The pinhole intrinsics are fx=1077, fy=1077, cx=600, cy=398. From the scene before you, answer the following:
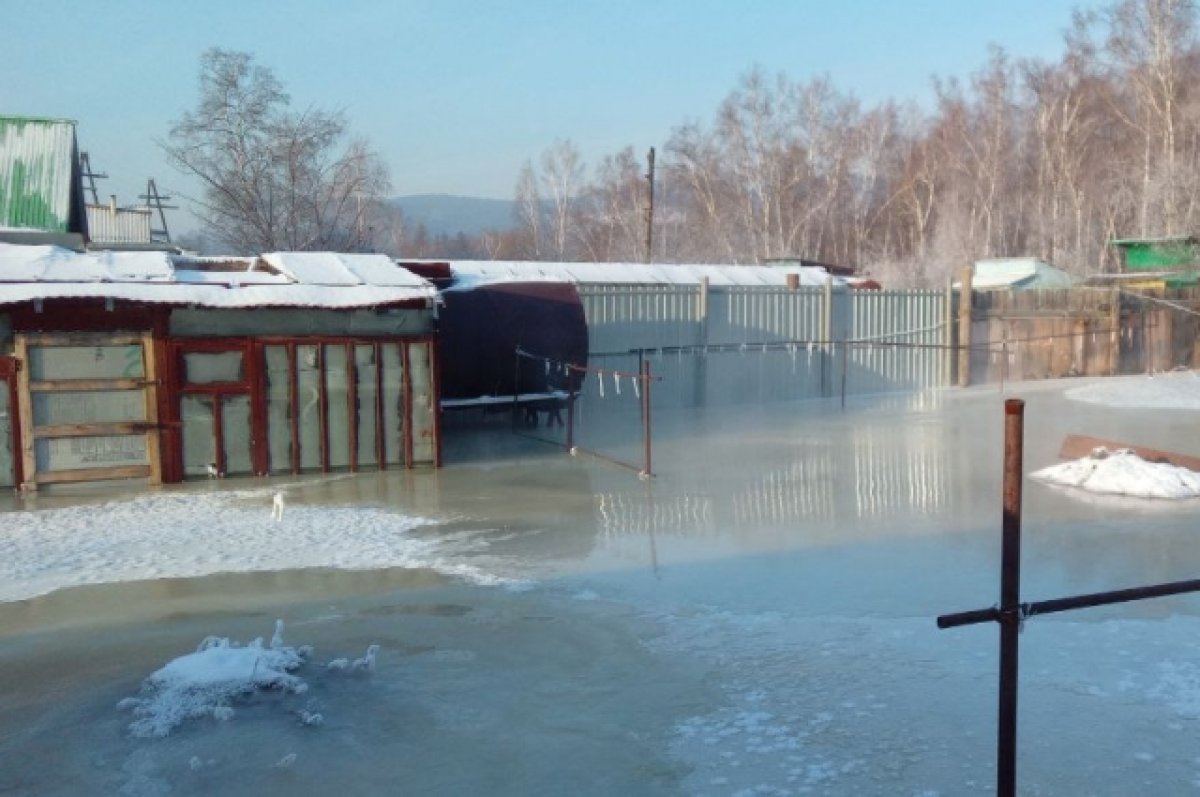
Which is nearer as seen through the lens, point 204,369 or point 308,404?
point 204,369

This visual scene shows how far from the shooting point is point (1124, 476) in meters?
11.4

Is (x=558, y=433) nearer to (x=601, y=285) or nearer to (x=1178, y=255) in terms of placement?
(x=601, y=285)

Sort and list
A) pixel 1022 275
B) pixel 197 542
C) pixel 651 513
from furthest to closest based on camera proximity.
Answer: pixel 1022 275, pixel 651 513, pixel 197 542

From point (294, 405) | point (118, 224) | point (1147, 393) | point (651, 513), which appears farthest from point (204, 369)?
point (118, 224)

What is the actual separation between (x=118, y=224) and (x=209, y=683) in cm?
2928

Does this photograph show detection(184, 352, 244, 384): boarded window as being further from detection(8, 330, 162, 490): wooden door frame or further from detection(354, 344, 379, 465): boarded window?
detection(354, 344, 379, 465): boarded window

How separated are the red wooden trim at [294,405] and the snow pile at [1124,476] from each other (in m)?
8.78

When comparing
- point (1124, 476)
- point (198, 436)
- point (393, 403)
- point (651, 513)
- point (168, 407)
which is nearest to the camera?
point (651, 513)

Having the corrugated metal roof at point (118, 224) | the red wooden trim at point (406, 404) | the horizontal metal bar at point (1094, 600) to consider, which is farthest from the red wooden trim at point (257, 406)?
the corrugated metal roof at point (118, 224)

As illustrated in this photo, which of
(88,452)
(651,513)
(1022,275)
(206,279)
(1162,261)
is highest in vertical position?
(1162,261)

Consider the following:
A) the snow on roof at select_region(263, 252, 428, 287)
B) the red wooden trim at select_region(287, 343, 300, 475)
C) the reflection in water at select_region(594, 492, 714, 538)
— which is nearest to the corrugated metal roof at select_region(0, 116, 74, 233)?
the snow on roof at select_region(263, 252, 428, 287)

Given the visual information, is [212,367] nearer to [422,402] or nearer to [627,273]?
[422,402]

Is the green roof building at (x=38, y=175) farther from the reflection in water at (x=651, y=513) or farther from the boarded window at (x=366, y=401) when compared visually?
the reflection in water at (x=651, y=513)

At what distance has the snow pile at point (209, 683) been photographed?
5406 millimetres
